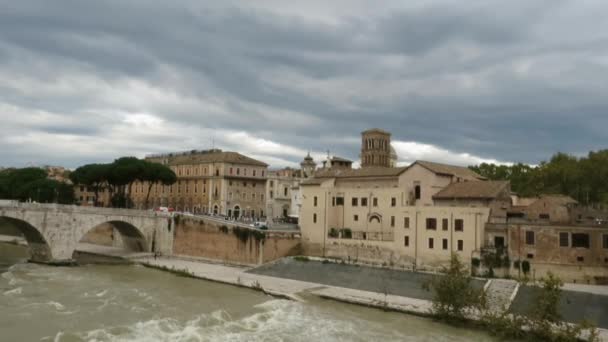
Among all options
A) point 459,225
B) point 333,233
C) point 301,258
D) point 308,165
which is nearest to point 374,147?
point 308,165

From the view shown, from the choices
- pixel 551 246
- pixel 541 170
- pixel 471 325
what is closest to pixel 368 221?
pixel 551 246

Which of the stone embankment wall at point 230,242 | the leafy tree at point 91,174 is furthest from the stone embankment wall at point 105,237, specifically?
the stone embankment wall at point 230,242

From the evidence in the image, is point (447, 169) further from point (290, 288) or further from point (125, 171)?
point (125, 171)

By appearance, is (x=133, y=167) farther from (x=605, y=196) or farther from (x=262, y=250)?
(x=605, y=196)

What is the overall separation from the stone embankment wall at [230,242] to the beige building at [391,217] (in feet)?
6.66

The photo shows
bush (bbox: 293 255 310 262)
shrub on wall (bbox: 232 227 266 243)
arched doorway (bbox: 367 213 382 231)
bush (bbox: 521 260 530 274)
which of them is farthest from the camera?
shrub on wall (bbox: 232 227 266 243)

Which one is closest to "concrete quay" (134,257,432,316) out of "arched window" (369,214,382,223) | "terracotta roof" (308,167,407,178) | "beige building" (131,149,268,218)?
"arched window" (369,214,382,223)

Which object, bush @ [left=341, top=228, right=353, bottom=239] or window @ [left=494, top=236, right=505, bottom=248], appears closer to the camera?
window @ [left=494, top=236, right=505, bottom=248]

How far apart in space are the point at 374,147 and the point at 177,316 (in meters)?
47.0

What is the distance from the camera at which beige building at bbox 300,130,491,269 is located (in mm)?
34344

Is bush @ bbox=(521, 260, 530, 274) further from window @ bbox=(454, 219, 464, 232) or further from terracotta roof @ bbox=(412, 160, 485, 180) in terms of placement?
terracotta roof @ bbox=(412, 160, 485, 180)

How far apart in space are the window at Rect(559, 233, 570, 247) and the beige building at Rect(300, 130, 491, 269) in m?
4.52

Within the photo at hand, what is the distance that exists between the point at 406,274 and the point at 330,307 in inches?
322

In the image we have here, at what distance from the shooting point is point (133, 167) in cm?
5459
